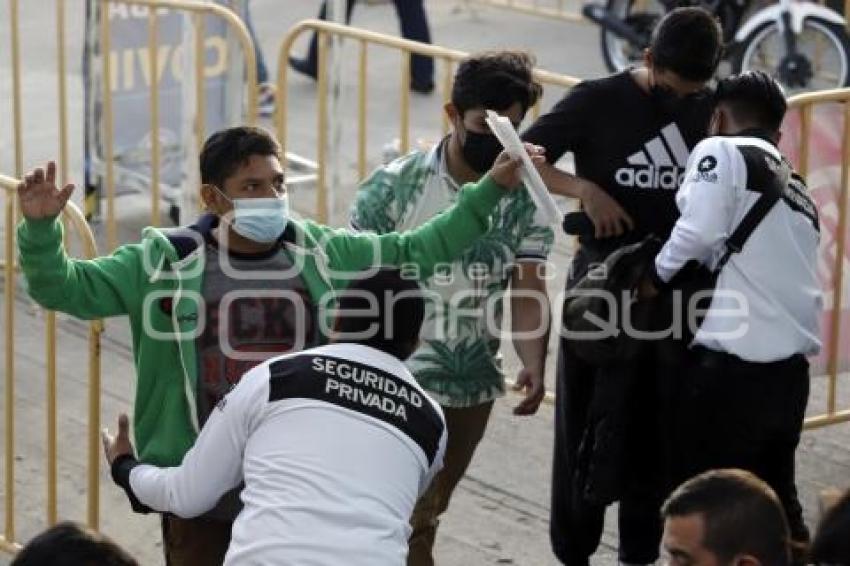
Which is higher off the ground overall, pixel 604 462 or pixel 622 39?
pixel 622 39

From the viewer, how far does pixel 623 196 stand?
595 cm

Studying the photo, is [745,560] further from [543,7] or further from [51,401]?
[543,7]

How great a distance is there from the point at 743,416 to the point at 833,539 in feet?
6.02

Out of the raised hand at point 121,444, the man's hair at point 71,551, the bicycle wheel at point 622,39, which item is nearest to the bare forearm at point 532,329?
the raised hand at point 121,444

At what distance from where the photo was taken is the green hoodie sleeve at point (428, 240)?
5.24 meters

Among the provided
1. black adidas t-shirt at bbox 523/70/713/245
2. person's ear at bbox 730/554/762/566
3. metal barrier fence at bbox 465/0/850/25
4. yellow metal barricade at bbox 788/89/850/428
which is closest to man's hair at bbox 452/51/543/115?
black adidas t-shirt at bbox 523/70/713/245

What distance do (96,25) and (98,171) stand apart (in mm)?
669

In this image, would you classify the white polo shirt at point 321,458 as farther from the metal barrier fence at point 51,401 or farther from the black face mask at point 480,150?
the metal barrier fence at point 51,401

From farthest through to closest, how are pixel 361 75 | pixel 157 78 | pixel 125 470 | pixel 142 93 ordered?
pixel 142 93 → pixel 157 78 → pixel 361 75 → pixel 125 470

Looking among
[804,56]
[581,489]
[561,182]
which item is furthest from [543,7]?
[581,489]

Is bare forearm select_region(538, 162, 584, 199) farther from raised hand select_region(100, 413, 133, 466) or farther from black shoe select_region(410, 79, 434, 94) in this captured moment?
black shoe select_region(410, 79, 434, 94)

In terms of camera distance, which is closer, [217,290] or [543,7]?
[217,290]

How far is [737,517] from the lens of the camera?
162 inches

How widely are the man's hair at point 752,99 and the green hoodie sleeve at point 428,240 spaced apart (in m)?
0.76
